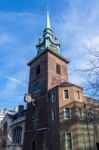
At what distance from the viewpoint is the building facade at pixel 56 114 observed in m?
26.2

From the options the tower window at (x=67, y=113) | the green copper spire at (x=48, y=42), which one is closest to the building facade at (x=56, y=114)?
the tower window at (x=67, y=113)

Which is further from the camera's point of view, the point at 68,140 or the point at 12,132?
the point at 12,132

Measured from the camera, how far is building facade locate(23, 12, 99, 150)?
86.1 feet

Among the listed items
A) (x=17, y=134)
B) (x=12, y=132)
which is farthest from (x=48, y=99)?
(x=12, y=132)

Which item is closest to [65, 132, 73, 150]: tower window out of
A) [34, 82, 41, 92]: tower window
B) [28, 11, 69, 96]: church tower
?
[28, 11, 69, 96]: church tower

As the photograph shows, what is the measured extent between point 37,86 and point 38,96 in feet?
7.91

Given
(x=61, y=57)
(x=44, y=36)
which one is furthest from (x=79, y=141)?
(x=44, y=36)

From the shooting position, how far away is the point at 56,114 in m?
28.1

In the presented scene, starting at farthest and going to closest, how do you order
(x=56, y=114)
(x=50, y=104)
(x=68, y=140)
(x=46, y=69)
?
(x=46, y=69) < (x=50, y=104) < (x=56, y=114) < (x=68, y=140)

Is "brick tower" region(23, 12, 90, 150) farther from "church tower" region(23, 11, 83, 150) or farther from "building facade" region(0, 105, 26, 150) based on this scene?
"building facade" region(0, 105, 26, 150)

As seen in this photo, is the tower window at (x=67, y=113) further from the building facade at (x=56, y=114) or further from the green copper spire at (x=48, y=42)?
the green copper spire at (x=48, y=42)

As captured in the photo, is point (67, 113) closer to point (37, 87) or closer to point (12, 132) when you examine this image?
point (37, 87)

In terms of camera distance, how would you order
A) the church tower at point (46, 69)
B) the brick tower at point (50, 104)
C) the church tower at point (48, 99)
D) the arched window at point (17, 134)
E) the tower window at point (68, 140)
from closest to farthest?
1. the tower window at point (68, 140)
2. the brick tower at point (50, 104)
3. the church tower at point (48, 99)
4. the church tower at point (46, 69)
5. the arched window at point (17, 134)

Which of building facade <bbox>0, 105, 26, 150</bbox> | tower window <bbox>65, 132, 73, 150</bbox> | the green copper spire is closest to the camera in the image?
tower window <bbox>65, 132, 73, 150</bbox>
